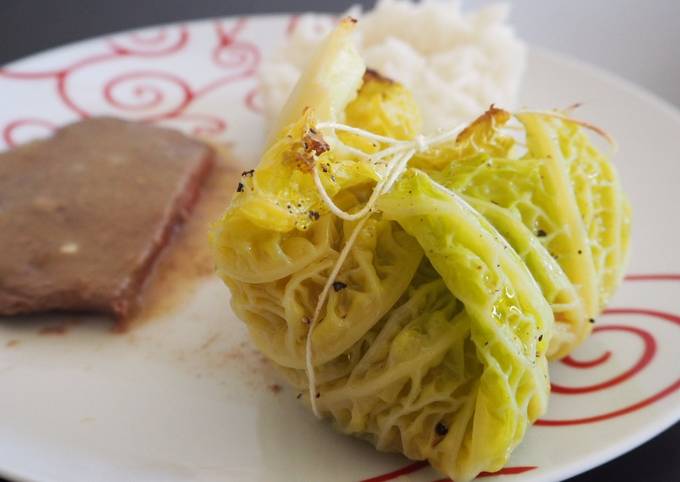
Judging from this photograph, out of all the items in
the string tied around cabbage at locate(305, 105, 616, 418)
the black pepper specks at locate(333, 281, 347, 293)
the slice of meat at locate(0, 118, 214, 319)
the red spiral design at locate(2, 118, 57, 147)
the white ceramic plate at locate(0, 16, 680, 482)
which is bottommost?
the white ceramic plate at locate(0, 16, 680, 482)

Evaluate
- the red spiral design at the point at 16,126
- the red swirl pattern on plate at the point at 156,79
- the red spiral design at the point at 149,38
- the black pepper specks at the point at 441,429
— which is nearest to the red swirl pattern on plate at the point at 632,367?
the black pepper specks at the point at 441,429

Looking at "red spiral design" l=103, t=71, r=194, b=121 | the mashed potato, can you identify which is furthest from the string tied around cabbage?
"red spiral design" l=103, t=71, r=194, b=121

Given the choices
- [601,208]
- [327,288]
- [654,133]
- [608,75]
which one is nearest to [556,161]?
[601,208]

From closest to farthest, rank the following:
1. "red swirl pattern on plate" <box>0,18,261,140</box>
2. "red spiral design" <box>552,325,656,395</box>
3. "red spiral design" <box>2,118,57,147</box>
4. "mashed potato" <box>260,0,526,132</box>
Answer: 1. "red spiral design" <box>552,325,656,395</box>
2. "mashed potato" <box>260,0,526,132</box>
3. "red spiral design" <box>2,118,57,147</box>
4. "red swirl pattern on plate" <box>0,18,261,140</box>

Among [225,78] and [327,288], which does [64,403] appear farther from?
[225,78]

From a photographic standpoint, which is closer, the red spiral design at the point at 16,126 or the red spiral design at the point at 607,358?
the red spiral design at the point at 607,358

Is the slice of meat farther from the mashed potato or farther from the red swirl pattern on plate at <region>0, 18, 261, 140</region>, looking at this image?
the mashed potato

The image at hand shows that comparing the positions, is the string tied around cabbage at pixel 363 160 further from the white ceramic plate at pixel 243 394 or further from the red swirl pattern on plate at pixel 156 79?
the red swirl pattern on plate at pixel 156 79
